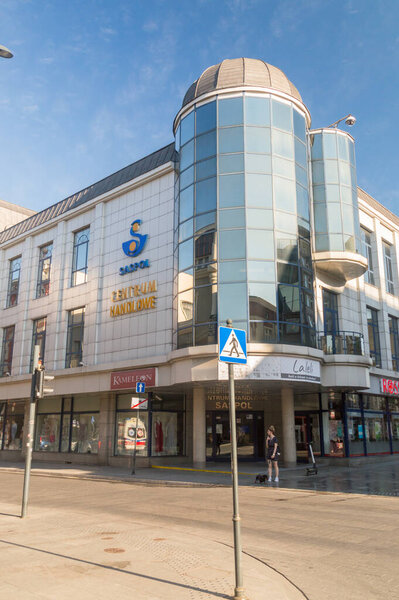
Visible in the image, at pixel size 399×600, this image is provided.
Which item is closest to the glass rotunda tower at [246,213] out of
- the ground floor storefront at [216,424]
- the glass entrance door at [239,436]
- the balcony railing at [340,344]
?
the balcony railing at [340,344]

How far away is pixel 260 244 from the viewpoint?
864 inches

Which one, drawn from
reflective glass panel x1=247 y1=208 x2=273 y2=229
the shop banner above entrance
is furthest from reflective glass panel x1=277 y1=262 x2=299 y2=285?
the shop banner above entrance

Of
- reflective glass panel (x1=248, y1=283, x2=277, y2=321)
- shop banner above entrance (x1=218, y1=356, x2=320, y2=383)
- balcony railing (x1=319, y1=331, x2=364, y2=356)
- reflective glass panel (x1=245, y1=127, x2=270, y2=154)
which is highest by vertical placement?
reflective glass panel (x1=245, y1=127, x2=270, y2=154)

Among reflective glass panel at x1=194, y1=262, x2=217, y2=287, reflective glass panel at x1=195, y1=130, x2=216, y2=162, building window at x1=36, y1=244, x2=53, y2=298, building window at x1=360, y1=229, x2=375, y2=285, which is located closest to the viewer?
reflective glass panel at x1=194, y1=262, x2=217, y2=287

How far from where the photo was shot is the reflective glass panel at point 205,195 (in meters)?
22.9

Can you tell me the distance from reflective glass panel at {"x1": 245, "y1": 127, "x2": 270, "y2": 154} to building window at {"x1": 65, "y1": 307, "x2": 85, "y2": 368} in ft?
46.0

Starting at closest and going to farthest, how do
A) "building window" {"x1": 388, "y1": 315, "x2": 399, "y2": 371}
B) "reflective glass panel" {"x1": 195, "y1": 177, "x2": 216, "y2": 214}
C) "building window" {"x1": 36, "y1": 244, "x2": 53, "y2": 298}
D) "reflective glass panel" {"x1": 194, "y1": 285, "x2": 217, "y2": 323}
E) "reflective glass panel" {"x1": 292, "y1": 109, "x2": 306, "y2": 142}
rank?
1. "reflective glass panel" {"x1": 194, "y1": 285, "x2": 217, "y2": 323}
2. "reflective glass panel" {"x1": 195, "y1": 177, "x2": 216, "y2": 214}
3. "reflective glass panel" {"x1": 292, "y1": 109, "x2": 306, "y2": 142}
4. "building window" {"x1": 388, "y1": 315, "x2": 399, "y2": 371}
5. "building window" {"x1": 36, "y1": 244, "x2": 53, "y2": 298}

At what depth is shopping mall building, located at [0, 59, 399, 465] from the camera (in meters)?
21.9

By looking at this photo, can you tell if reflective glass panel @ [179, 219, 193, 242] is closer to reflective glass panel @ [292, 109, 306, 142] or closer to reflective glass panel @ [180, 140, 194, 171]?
reflective glass panel @ [180, 140, 194, 171]

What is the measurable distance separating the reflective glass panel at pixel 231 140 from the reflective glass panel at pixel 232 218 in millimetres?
2962

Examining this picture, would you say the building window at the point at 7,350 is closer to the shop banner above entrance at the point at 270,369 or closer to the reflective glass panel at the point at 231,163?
the shop banner above entrance at the point at 270,369

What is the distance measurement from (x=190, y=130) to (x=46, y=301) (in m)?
15.2

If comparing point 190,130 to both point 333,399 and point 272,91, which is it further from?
point 333,399

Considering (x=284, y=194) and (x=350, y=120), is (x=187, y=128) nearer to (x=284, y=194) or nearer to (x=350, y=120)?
(x=284, y=194)
